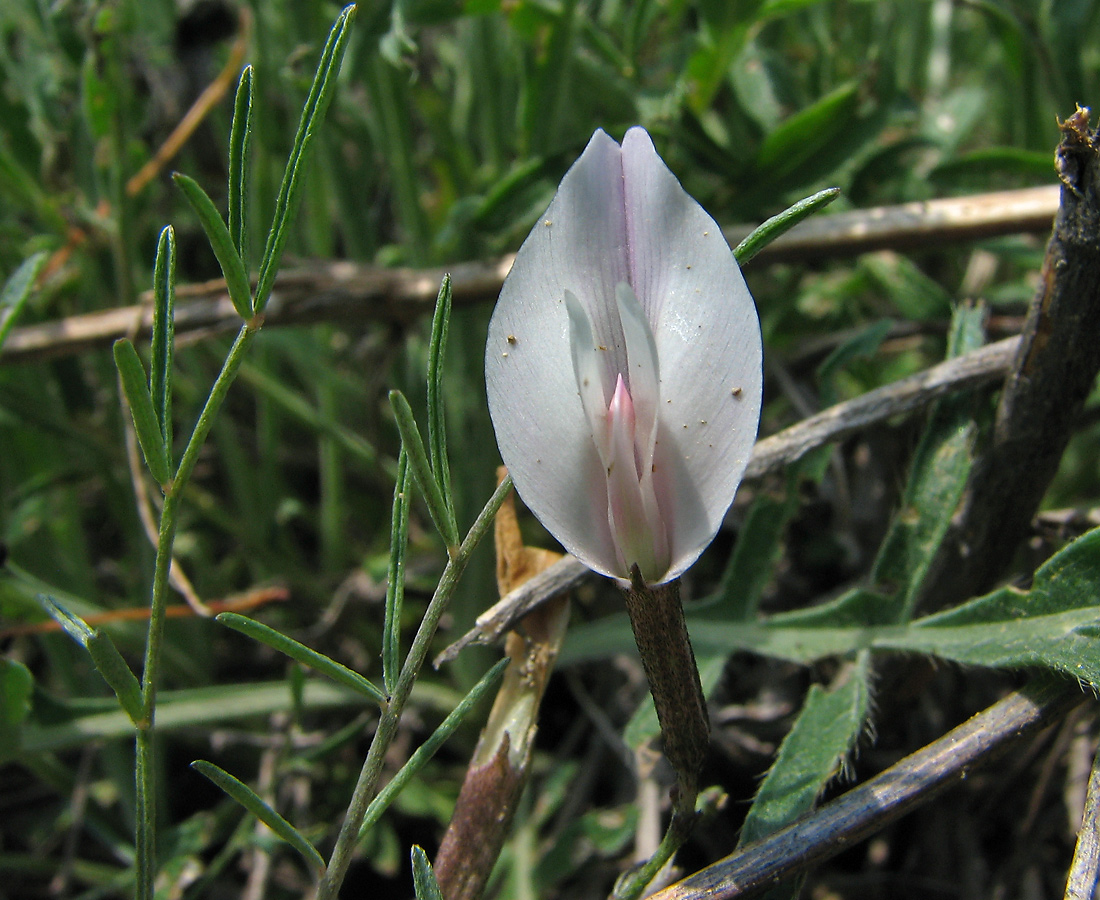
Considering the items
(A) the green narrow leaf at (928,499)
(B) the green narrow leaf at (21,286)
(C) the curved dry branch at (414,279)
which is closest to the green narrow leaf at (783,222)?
(A) the green narrow leaf at (928,499)

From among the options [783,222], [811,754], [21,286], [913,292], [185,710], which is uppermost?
[783,222]

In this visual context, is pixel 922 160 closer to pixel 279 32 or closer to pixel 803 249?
pixel 803 249

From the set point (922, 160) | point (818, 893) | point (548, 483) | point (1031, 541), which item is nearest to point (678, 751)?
point (548, 483)

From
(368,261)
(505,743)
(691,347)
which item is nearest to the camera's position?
(691,347)

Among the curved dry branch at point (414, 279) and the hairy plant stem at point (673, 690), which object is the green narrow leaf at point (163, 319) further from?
the curved dry branch at point (414, 279)

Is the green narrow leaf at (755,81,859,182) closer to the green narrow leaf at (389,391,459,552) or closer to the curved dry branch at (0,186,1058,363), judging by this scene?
the curved dry branch at (0,186,1058,363)

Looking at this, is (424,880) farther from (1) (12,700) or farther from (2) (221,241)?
(1) (12,700)

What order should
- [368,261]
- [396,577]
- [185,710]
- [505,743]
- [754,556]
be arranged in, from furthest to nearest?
[368,261]
[185,710]
[754,556]
[505,743]
[396,577]

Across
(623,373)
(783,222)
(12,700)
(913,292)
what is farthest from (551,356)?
(913,292)
